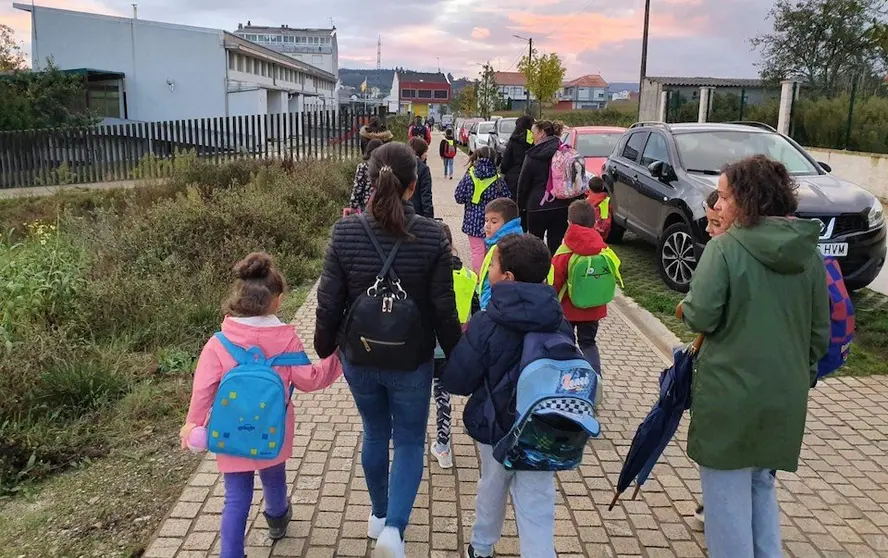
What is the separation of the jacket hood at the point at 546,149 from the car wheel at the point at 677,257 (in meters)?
1.95

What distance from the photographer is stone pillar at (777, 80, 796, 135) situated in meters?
18.0

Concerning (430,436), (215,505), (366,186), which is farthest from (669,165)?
(215,505)

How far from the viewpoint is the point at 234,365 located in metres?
3.00

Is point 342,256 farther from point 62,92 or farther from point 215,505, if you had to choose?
point 62,92

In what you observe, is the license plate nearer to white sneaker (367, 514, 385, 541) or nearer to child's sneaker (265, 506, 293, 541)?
white sneaker (367, 514, 385, 541)

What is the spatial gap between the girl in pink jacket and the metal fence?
47.4ft

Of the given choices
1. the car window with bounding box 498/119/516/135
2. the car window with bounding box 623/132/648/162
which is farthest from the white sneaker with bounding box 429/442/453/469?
the car window with bounding box 498/119/516/135

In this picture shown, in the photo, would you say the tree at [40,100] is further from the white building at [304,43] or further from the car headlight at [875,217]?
the white building at [304,43]

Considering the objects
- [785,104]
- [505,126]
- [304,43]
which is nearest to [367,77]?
[304,43]

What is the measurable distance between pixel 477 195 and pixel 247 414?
4.57 metres

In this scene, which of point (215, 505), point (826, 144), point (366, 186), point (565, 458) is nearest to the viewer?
point (565, 458)

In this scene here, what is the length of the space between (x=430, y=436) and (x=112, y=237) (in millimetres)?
5705

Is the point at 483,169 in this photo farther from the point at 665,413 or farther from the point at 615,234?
the point at 615,234

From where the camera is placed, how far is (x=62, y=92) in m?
28.2
